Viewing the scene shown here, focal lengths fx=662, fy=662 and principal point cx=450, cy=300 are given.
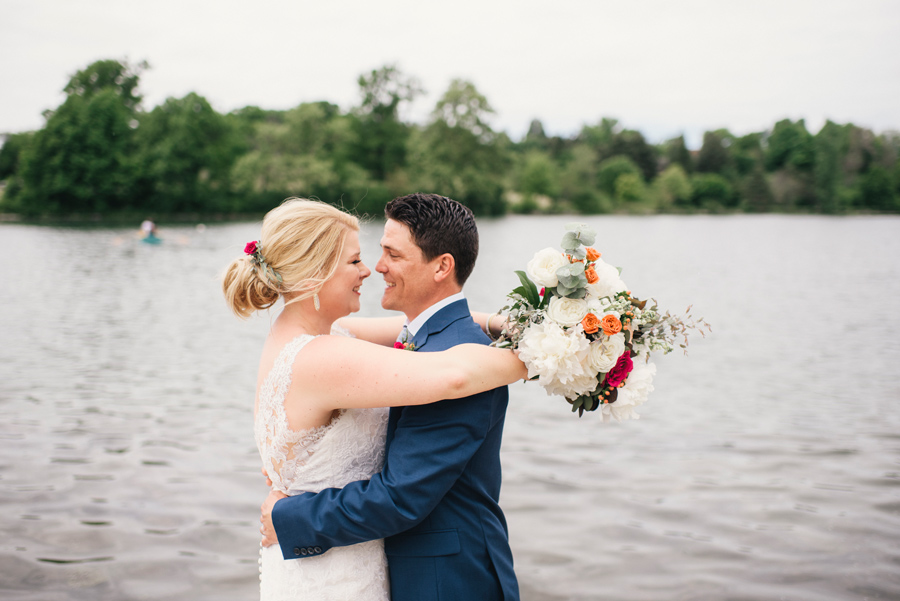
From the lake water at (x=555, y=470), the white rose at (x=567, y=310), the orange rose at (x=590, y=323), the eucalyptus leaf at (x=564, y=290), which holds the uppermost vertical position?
the eucalyptus leaf at (x=564, y=290)

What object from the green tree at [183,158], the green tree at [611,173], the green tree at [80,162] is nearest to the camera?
the green tree at [80,162]

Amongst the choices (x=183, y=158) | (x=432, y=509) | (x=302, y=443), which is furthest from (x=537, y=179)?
(x=432, y=509)

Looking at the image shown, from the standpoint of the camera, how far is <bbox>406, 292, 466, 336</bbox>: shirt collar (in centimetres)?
268

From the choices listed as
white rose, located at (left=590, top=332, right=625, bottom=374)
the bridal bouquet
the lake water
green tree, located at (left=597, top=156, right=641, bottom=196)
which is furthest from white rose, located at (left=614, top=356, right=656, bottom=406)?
green tree, located at (left=597, top=156, right=641, bottom=196)

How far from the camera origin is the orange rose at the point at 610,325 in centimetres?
230

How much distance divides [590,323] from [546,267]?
0.27m

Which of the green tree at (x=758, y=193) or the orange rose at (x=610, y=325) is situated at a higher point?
the green tree at (x=758, y=193)

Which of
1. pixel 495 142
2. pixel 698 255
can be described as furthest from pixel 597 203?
pixel 698 255

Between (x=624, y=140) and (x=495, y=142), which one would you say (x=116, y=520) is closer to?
(x=495, y=142)

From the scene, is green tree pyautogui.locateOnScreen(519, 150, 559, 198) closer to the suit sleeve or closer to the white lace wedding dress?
the white lace wedding dress

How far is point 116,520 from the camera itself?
19.4 feet

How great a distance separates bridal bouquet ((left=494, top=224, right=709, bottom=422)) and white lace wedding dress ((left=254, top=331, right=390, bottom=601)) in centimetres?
71

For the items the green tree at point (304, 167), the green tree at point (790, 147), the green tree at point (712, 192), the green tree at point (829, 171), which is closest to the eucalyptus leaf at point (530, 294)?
the green tree at point (304, 167)

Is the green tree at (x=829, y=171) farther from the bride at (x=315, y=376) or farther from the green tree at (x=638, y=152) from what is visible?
the bride at (x=315, y=376)
